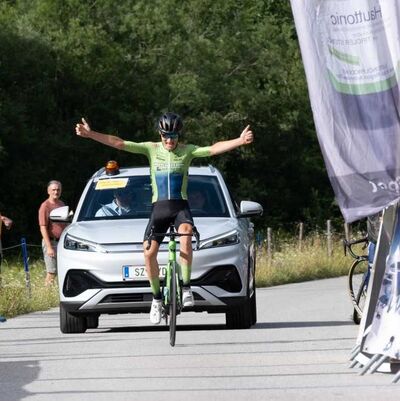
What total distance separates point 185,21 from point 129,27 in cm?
447

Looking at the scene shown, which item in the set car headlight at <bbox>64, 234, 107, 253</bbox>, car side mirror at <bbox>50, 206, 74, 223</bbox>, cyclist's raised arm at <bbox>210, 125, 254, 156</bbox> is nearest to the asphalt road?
car headlight at <bbox>64, 234, 107, 253</bbox>

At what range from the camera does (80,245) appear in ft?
57.2

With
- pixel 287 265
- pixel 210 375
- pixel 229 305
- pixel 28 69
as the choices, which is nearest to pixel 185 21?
pixel 28 69

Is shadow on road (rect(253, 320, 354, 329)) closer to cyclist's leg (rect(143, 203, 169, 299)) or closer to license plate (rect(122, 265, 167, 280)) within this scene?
license plate (rect(122, 265, 167, 280))

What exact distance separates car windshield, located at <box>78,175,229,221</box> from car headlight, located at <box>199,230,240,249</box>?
0.68m

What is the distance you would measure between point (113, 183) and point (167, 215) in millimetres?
2791

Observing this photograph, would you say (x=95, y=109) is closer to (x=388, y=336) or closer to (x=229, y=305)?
(x=229, y=305)

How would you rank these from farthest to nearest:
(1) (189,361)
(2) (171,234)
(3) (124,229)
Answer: (3) (124,229)
(2) (171,234)
(1) (189,361)

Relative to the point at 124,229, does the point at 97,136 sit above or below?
above

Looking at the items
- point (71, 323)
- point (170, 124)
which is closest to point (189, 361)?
point (170, 124)

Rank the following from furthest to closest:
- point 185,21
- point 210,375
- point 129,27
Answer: point 185,21
point 129,27
point 210,375

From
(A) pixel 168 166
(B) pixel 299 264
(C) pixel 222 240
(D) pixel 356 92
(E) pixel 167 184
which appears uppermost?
(D) pixel 356 92

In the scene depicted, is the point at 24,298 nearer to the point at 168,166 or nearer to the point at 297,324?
the point at 297,324

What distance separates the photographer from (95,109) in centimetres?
5947
